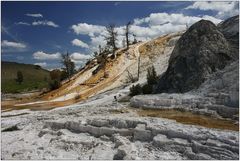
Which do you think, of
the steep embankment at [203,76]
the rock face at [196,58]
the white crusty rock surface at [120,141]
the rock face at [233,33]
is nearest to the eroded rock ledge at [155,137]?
the white crusty rock surface at [120,141]

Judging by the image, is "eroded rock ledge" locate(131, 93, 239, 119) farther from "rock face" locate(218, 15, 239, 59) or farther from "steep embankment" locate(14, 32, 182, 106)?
"steep embankment" locate(14, 32, 182, 106)

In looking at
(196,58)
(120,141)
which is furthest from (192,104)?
(196,58)

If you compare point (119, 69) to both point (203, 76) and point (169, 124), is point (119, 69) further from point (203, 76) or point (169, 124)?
point (169, 124)

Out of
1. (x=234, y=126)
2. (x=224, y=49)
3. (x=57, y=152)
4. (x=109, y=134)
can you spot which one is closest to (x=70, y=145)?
(x=57, y=152)

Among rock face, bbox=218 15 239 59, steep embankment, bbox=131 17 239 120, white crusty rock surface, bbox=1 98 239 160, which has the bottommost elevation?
white crusty rock surface, bbox=1 98 239 160

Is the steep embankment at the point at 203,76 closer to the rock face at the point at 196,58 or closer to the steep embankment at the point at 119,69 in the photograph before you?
the rock face at the point at 196,58

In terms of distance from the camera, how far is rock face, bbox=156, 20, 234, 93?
25.0 m

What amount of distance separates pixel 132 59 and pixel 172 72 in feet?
89.3

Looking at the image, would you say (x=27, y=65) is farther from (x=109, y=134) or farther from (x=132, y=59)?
(x=109, y=134)

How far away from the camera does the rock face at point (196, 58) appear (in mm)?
24953

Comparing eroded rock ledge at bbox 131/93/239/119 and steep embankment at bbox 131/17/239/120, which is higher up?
steep embankment at bbox 131/17/239/120

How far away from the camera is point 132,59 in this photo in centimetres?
5438

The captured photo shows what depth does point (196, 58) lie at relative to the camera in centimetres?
2623

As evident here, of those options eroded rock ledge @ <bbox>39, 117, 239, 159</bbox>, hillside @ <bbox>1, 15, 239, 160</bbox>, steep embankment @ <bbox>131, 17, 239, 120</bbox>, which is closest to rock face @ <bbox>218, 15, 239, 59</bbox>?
steep embankment @ <bbox>131, 17, 239, 120</bbox>
